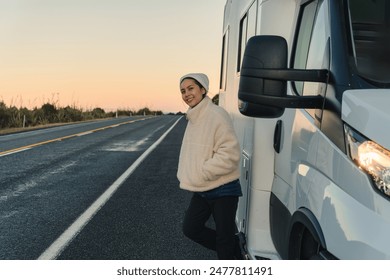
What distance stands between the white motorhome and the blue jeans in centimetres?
27

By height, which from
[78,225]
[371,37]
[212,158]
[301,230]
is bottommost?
[78,225]

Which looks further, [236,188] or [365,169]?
[236,188]

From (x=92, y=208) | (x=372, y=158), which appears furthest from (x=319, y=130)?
(x=92, y=208)

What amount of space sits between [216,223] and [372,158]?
1975 millimetres

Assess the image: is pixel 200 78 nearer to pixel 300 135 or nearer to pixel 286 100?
pixel 300 135

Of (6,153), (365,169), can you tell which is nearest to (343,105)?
(365,169)

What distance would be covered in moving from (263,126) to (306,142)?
0.67 m

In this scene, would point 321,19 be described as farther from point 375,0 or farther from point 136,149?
point 136,149

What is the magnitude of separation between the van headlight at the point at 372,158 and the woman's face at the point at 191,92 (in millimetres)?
1662

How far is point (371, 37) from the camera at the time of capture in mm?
2473

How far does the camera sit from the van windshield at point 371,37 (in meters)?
2.31

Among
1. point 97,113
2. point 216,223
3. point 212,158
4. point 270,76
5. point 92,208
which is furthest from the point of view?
point 97,113

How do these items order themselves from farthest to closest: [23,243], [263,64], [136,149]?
[136,149], [23,243], [263,64]

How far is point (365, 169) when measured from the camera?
1985 mm
